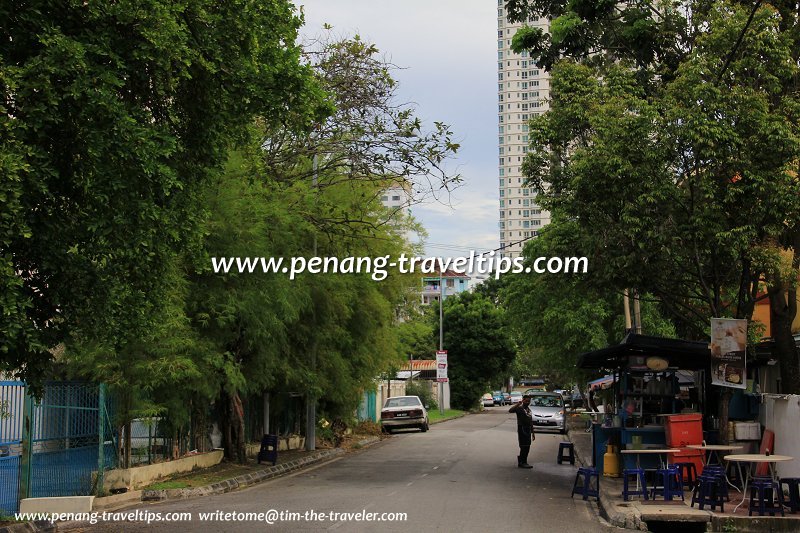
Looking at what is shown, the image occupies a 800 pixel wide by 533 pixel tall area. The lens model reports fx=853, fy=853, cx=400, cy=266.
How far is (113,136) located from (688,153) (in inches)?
453

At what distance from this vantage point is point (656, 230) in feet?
54.2

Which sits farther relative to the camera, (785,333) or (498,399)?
(498,399)

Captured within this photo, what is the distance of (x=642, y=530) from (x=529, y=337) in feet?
90.5

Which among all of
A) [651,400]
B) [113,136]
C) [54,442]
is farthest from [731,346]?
[54,442]

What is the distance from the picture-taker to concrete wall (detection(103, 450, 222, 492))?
17.2 m

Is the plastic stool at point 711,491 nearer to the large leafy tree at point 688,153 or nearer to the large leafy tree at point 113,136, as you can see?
the large leafy tree at point 688,153

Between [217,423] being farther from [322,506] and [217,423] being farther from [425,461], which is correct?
[322,506]

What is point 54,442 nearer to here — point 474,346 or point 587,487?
point 587,487

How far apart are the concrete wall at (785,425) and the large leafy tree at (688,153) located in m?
1.78

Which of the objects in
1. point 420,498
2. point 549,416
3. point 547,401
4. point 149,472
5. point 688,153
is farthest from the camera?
point 547,401

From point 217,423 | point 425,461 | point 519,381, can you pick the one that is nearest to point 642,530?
point 425,461

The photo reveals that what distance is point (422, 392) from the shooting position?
60.5 meters

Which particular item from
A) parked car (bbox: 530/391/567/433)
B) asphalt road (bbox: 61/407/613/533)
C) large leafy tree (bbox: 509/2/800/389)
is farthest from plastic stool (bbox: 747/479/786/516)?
parked car (bbox: 530/391/567/433)

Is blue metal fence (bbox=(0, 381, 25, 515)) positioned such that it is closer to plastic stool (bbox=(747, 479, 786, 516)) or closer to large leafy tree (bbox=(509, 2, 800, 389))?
large leafy tree (bbox=(509, 2, 800, 389))
